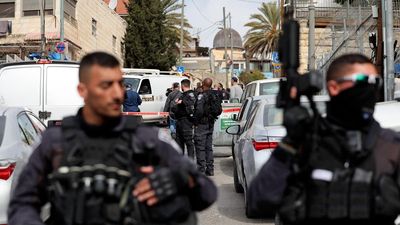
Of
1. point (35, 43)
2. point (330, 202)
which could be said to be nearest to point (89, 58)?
point (330, 202)

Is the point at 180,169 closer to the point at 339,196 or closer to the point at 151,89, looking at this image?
the point at 339,196

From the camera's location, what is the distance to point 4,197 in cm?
498

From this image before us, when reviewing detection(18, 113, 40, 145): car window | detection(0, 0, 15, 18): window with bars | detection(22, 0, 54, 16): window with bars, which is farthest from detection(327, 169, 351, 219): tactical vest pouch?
detection(0, 0, 15, 18): window with bars

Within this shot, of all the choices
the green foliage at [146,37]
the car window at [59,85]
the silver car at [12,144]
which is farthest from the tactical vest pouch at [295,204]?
the green foliage at [146,37]

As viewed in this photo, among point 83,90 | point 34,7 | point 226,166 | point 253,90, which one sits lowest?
point 226,166

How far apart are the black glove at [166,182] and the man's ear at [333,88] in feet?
2.66

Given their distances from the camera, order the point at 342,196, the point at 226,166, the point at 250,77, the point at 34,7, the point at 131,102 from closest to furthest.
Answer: the point at 342,196 → the point at 226,166 → the point at 131,102 → the point at 34,7 → the point at 250,77

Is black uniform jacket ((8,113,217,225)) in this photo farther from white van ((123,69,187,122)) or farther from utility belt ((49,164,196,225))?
white van ((123,69,187,122))

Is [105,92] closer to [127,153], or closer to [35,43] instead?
[127,153]

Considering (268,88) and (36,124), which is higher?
(268,88)

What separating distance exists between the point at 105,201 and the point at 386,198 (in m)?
1.23

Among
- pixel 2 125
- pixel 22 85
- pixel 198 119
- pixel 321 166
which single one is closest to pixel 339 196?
pixel 321 166

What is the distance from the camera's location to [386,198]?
2.61 m

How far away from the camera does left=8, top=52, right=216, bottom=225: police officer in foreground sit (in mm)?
2514
